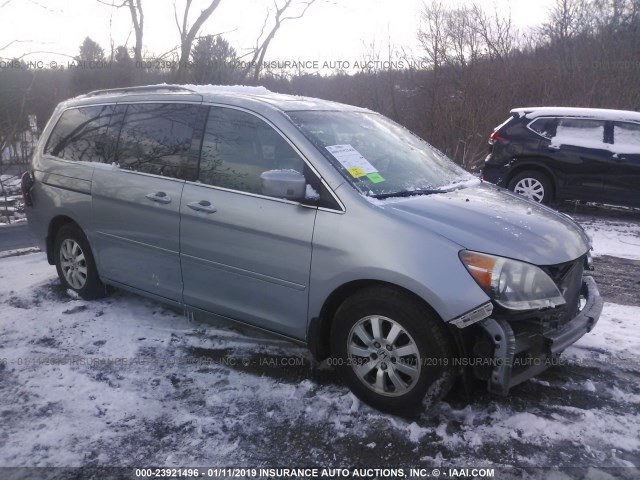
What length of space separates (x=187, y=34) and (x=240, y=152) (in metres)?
15.7

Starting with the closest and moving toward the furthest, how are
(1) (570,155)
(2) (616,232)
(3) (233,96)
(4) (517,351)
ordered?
(4) (517,351), (3) (233,96), (2) (616,232), (1) (570,155)

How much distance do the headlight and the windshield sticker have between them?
2.92 ft

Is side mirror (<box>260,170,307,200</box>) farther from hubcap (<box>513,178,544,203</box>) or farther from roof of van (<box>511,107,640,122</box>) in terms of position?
roof of van (<box>511,107,640,122</box>)

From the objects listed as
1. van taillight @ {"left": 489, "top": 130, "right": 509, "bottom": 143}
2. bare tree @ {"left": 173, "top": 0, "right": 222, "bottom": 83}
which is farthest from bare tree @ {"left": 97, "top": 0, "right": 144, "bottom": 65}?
van taillight @ {"left": 489, "top": 130, "right": 509, "bottom": 143}

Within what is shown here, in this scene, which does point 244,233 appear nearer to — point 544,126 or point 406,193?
point 406,193

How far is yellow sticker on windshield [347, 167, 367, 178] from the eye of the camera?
3279 mm

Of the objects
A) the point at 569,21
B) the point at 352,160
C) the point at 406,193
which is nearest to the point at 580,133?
the point at 406,193

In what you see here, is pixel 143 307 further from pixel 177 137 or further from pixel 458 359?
pixel 458 359

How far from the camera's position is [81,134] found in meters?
4.73

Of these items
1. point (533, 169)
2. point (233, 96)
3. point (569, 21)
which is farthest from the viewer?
point (569, 21)

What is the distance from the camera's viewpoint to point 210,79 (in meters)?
16.5

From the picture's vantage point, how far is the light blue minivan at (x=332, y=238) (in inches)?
111

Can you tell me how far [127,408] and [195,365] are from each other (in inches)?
24.6

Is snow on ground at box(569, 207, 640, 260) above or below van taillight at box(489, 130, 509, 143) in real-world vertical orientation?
below
